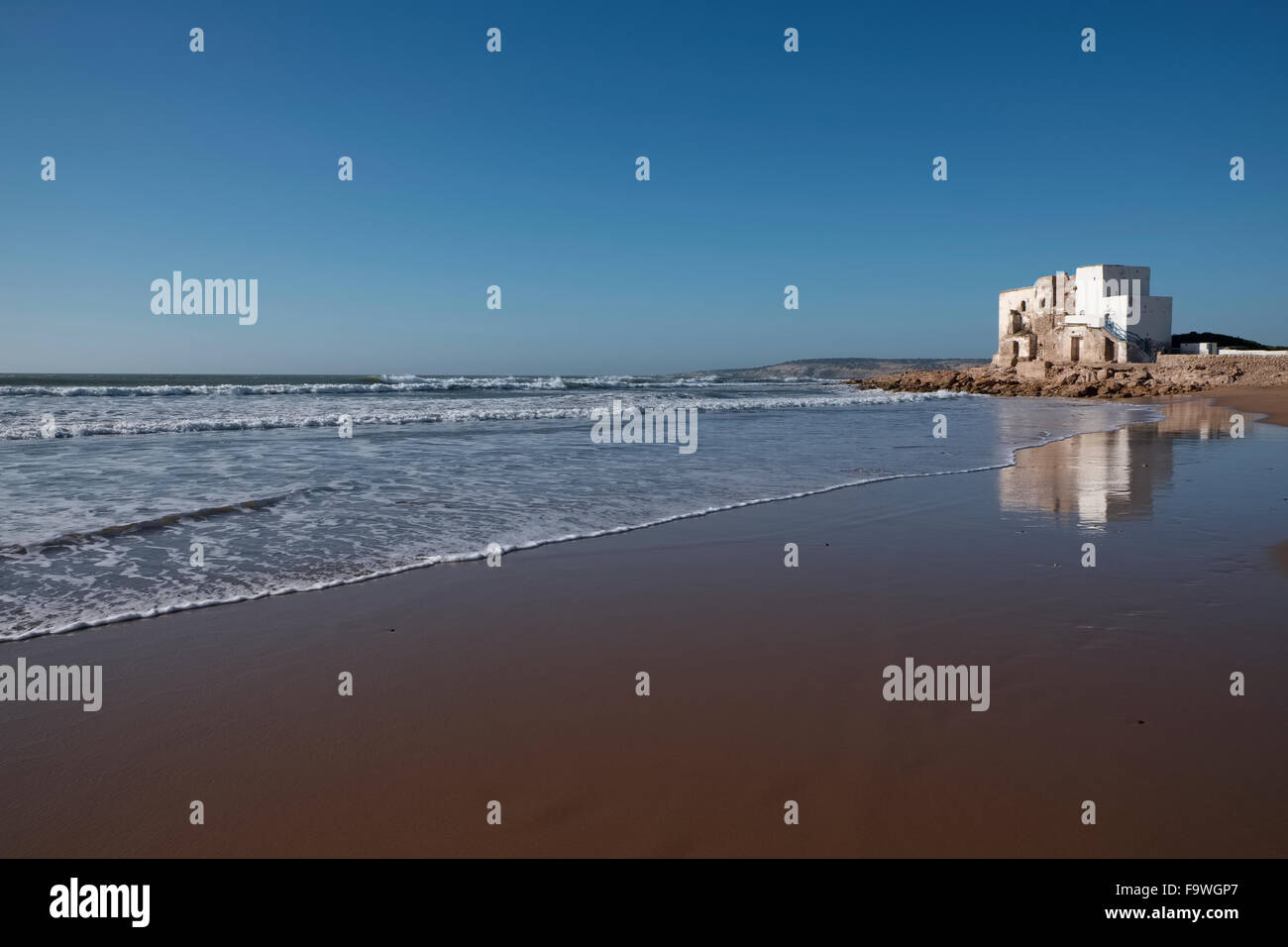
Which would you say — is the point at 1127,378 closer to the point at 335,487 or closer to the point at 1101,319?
the point at 1101,319

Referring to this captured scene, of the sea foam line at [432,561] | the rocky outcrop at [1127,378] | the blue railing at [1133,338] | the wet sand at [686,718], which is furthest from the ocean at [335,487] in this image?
the blue railing at [1133,338]

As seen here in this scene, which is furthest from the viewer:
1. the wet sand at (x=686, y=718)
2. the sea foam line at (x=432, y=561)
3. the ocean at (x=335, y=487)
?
the ocean at (x=335, y=487)

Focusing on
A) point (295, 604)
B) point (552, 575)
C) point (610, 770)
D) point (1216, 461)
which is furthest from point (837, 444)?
point (610, 770)

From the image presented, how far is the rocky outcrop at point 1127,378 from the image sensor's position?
103ft

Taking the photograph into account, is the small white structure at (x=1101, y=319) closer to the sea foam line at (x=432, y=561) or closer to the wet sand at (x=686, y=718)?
the sea foam line at (x=432, y=561)

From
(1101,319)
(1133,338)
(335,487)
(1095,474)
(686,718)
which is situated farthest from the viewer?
(1101,319)

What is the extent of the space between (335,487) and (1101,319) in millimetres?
47243

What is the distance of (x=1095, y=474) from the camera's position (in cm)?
940

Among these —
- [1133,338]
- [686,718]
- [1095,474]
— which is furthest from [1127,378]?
[686,718]

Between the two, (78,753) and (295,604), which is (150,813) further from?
(295,604)

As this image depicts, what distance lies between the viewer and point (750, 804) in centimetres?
231

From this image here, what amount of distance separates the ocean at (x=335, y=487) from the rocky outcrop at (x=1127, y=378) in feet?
42.7

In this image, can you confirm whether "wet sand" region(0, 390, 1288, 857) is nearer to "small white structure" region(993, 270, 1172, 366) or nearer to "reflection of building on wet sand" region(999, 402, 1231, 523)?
"reflection of building on wet sand" region(999, 402, 1231, 523)
